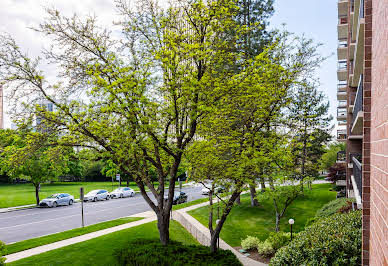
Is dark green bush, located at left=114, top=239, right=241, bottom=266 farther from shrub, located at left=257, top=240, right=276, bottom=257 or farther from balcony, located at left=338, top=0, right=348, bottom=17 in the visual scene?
balcony, located at left=338, top=0, right=348, bottom=17

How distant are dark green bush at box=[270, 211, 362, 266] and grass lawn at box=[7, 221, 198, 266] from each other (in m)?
6.50

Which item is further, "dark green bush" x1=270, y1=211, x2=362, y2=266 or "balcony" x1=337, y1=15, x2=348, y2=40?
"balcony" x1=337, y1=15, x2=348, y2=40

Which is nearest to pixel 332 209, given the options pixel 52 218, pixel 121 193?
pixel 52 218

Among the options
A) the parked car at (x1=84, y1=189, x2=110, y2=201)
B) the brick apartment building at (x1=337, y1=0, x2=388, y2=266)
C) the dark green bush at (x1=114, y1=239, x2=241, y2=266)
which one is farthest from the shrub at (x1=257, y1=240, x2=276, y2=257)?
the parked car at (x1=84, y1=189, x2=110, y2=201)

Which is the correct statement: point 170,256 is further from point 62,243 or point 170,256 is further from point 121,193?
point 121,193

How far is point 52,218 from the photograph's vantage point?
80.9ft

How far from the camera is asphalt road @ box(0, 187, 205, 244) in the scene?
19.8 meters

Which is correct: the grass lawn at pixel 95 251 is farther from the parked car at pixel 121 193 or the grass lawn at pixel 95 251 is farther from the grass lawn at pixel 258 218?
the parked car at pixel 121 193

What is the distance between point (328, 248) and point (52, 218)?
22.2 m

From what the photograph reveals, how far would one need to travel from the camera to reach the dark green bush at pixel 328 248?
7.44m

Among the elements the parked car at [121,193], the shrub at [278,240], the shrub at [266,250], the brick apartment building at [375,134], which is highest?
the brick apartment building at [375,134]

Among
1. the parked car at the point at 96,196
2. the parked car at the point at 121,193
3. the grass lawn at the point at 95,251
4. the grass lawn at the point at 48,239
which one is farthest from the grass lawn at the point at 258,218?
the parked car at the point at 121,193

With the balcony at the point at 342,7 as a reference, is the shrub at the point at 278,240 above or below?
below

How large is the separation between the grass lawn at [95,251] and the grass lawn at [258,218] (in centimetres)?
271
